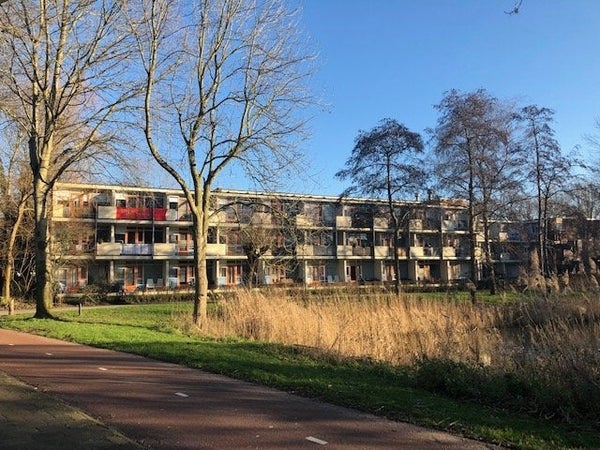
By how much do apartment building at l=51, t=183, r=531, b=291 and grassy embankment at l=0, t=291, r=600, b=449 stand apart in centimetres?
1955

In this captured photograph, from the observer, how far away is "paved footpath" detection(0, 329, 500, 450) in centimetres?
588

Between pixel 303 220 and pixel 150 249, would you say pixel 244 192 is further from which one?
pixel 150 249

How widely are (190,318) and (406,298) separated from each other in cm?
766

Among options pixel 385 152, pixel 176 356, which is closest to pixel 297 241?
pixel 176 356

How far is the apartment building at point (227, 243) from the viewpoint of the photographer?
147ft

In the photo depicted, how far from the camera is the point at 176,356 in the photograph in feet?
38.6

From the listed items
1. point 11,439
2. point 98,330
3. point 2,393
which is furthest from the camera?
point 98,330

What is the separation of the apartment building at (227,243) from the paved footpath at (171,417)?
90.3 ft

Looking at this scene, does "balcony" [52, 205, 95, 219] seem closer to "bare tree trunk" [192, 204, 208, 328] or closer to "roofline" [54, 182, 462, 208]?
"roofline" [54, 182, 462, 208]

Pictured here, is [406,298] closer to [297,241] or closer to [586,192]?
[297,241]

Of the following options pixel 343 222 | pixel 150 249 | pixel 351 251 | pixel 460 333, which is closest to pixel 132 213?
pixel 150 249

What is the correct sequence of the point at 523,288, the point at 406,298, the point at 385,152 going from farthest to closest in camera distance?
the point at 385,152
the point at 406,298
the point at 523,288

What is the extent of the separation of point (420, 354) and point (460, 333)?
1.20 m

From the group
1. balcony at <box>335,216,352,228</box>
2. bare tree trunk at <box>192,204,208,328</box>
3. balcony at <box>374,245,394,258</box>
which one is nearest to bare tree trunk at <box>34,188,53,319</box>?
bare tree trunk at <box>192,204,208,328</box>
